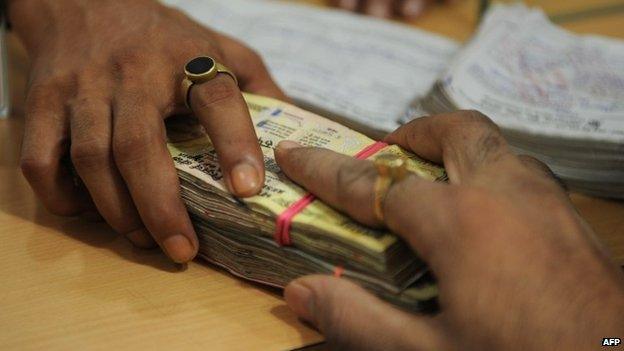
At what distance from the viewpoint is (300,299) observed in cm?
67

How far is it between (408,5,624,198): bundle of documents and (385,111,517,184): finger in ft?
0.72

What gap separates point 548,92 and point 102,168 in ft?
2.03

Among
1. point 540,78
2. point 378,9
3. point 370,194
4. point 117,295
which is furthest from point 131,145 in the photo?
point 378,9

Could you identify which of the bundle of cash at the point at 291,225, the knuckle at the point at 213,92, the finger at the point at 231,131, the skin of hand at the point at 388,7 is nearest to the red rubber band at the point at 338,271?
the bundle of cash at the point at 291,225

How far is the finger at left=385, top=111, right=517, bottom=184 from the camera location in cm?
70

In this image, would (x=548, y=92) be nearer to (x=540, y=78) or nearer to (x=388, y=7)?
(x=540, y=78)

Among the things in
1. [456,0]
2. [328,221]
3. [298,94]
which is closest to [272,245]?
[328,221]

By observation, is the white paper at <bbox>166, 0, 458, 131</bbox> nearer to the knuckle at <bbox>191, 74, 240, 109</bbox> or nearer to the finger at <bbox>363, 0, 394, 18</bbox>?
the finger at <bbox>363, 0, 394, 18</bbox>

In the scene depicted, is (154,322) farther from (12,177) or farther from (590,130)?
(590,130)

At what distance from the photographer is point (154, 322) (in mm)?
708

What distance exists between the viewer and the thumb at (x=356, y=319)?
60 centimetres

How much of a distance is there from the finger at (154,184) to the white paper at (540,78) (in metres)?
0.43

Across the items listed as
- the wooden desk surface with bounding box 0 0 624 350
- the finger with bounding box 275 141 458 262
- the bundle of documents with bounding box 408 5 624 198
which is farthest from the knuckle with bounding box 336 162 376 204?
the bundle of documents with bounding box 408 5 624 198

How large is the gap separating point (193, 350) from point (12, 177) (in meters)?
0.43
